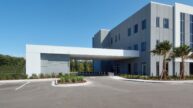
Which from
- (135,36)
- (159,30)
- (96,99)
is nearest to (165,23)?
(159,30)

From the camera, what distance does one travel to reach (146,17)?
33781 millimetres

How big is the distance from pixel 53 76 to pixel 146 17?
1981 centimetres

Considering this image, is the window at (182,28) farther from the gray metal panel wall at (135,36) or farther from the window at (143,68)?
the window at (143,68)

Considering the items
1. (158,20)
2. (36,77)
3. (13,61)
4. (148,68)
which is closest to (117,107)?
(36,77)

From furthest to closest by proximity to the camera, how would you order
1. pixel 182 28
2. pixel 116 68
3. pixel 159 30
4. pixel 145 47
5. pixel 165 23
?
pixel 116 68 → pixel 182 28 → pixel 145 47 → pixel 165 23 → pixel 159 30

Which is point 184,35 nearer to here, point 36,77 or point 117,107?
point 36,77

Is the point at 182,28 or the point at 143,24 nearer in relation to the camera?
the point at 182,28

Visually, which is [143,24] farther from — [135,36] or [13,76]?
[13,76]

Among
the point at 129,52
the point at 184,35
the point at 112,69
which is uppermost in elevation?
the point at 184,35

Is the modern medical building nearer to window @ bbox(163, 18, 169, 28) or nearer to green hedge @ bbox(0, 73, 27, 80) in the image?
window @ bbox(163, 18, 169, 28)

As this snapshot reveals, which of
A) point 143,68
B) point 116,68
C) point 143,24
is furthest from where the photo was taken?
point 116,68

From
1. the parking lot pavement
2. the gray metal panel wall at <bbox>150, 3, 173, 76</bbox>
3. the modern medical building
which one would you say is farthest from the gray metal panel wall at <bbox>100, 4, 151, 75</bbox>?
the parking lot pavement

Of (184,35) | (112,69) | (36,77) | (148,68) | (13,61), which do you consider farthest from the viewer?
(13,61)

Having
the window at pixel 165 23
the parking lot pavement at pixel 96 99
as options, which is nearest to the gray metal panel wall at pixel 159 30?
the window at pixel 165 23
